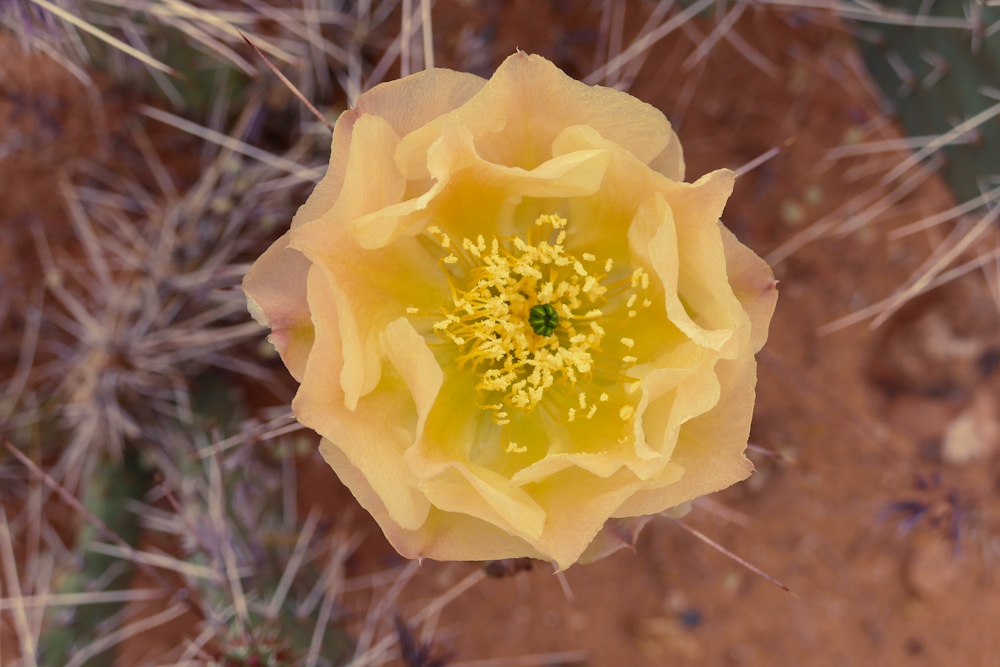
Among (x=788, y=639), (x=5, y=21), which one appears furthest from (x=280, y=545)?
(x=788, y=639)

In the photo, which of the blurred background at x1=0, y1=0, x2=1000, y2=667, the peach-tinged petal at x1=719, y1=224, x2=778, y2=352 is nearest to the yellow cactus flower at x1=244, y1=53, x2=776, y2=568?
the peach-tinged petal at x1=719, y1=224, x2=778, y2=352

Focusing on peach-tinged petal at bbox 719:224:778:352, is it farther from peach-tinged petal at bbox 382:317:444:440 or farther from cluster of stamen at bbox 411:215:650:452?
peach-tinged petal at bbox 382:317:444:440

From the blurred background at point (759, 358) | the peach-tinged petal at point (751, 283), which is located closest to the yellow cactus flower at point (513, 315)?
the peach-tinged petal at point (751, 283)

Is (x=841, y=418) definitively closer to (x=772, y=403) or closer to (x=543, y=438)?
(x=772, y=403)

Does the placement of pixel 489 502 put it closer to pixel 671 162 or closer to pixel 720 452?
pixel 720 452

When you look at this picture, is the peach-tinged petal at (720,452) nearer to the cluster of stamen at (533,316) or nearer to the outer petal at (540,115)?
the cluster of stamen at (533,316)

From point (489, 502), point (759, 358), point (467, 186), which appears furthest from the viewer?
point (759, 358)

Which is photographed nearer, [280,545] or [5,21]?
[5,21]

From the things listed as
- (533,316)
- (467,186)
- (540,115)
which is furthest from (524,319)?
(540,115)
